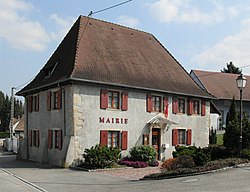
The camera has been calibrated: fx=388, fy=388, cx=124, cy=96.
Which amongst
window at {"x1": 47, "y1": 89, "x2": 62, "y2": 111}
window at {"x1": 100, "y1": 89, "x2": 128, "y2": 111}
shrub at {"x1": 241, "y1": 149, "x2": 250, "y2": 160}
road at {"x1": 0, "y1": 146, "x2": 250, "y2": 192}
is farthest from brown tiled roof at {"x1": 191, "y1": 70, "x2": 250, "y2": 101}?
road at {"x1": 0, "y1": 146, "x2": 250, "y2": 192}

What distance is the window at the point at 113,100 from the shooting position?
25.0 m

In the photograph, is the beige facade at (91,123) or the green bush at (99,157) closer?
the green bush at (99,157)

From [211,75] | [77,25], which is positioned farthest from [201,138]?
[211,75]

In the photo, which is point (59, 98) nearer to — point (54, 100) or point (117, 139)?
point (54, 100)

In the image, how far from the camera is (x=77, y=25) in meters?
29.0

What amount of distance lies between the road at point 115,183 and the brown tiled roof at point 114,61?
6904 mm

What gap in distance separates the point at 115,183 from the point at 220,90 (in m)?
36.4

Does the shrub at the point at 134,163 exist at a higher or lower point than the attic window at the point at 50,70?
lower

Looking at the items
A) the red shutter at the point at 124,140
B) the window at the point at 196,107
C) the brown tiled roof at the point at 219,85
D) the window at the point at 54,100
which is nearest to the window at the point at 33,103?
the window at the point at 54,100

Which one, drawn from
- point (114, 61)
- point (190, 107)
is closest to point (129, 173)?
point (114, 61)

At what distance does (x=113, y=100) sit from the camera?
25.8 meters

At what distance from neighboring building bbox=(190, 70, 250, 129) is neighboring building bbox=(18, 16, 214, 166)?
17.1m

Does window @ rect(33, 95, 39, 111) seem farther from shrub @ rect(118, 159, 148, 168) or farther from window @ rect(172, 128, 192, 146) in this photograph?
window @ rect(172, 128, 192, 146)

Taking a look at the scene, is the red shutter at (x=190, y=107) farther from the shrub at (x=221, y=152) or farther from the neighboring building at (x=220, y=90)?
the neighboring building at (x=220, y=90)
